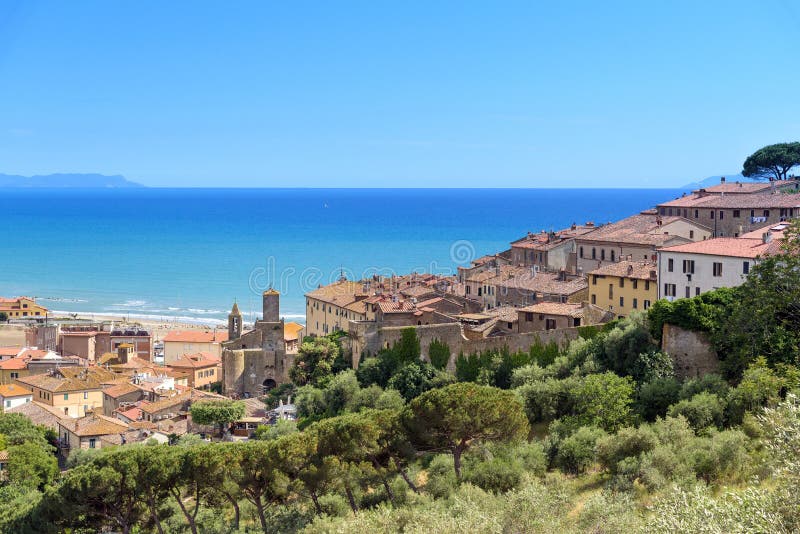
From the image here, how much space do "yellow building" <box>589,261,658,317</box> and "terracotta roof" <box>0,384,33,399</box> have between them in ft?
102

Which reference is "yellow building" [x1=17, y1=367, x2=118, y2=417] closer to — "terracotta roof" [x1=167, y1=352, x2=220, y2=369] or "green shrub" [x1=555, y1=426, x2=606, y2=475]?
"terracotta roof" [x1=167, y1=352, x2=220, y2=369]

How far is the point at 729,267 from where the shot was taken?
109ft

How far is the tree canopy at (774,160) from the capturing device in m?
65.4

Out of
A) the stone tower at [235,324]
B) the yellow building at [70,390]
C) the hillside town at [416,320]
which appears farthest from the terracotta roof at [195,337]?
the stone tower at [235,324]

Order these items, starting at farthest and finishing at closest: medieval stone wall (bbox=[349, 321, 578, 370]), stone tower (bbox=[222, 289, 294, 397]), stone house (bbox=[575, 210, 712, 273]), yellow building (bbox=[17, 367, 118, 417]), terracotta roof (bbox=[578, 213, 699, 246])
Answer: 1. yellow building (bbox=[17, 367, 118, 417])
2. stone tower (bbox=[222, 289, 294, 397])
3. terracotta roof (bbox=[578, 213, 699, 246])
4. stone house (bbox=[575, 210, 712, 273])
5. medieval stone wall (bbox=[349, 321, 578, 370])

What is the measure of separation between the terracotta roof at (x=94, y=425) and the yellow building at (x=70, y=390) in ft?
13.9

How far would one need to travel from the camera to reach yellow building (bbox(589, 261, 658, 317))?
37.3 metres

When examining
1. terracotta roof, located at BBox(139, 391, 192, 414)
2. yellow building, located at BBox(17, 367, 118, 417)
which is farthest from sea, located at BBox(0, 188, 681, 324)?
terracotta roof, located at BBox(139, 391, 192, 414)

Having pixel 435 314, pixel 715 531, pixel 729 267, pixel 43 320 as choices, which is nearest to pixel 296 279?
pixel 43 320

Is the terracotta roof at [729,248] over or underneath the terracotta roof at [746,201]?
underneath

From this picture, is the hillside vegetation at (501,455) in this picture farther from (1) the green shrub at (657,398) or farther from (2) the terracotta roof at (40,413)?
(2) the terracotta roof at (40,413)

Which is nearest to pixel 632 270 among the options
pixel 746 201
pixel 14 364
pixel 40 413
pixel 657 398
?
pixel 657 398

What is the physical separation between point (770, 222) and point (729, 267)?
15072 mm

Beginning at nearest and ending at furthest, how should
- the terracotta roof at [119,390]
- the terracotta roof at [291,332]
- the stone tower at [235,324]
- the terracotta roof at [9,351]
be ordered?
the terracotta roof at [119,390] < the stone tower at [235,324] < the terracotta roof at [291,332] < the terracotta roof at [9,351]
